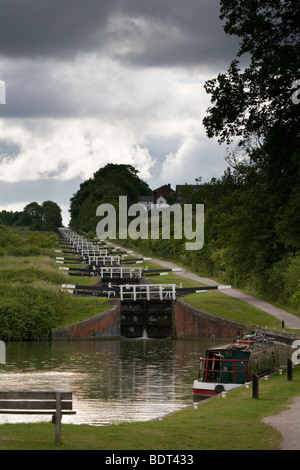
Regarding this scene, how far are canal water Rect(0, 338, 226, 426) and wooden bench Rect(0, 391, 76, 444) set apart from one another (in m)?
6.89

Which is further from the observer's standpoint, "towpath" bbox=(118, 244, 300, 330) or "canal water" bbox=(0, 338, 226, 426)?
"towpath" bbox=(118, 244, 300, 330)

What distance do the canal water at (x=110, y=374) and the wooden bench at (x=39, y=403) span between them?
689cm

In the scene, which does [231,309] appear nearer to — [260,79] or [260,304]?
[260,304]

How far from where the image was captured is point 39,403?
1495cm

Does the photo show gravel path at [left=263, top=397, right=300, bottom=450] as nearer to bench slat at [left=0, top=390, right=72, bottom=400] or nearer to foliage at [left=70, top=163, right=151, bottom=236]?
bench slat at [left=0, top=390, right=72, bottom=400]

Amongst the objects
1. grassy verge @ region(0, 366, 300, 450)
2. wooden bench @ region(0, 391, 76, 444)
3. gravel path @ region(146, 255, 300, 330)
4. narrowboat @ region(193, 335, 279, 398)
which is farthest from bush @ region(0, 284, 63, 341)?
wooden bench @ region(0, 391, 76, 444)

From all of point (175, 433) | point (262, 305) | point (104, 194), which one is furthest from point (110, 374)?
point (104, 194)

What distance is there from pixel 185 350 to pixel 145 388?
52.8 feet

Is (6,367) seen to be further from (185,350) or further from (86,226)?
(86,226)

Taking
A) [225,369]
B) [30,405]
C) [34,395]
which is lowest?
[225,369]

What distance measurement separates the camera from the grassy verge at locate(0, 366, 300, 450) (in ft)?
48.5

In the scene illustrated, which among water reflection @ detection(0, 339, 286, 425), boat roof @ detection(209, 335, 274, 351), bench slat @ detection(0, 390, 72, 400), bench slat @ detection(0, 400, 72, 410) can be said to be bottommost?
water reflection @ detection(0, 339, 286, 425)

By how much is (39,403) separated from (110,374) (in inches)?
871
